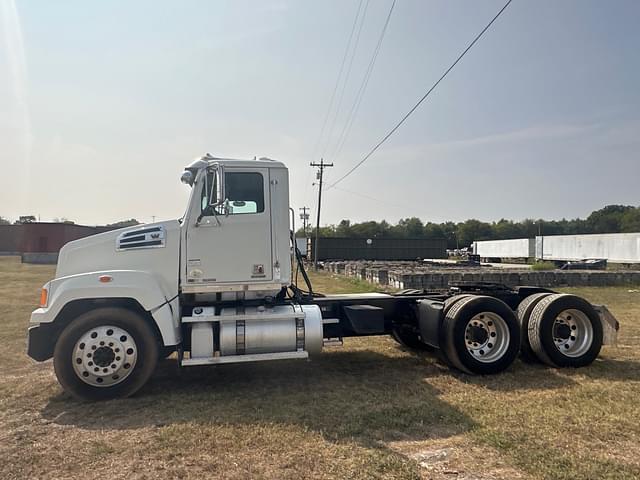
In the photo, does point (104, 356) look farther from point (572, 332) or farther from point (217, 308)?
point (572, 332)


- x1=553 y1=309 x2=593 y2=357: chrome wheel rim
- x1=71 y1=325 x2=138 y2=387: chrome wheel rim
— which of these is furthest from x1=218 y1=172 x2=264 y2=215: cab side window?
x1=553 y1=309 x2=593 y2=357: chrome wheel rim

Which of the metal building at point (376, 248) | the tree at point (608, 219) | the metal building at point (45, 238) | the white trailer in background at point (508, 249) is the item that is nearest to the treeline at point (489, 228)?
the tree at point (608, 219)

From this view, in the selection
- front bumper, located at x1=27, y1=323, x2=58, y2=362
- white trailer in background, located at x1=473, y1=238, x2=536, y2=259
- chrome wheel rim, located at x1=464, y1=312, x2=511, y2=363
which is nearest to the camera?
front bumper, located at x1=27, y1=323, x2=58, y2=362

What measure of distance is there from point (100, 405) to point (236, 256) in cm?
236

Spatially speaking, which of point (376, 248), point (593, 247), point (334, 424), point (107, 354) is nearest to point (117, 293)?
point (107, 354)

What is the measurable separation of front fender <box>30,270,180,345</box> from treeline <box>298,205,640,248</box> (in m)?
99.8

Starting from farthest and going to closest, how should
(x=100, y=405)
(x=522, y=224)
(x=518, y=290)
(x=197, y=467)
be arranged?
(x=522, y=224) → (x=518, y=290) → (x=100, y=405) → (x=197, y=467)

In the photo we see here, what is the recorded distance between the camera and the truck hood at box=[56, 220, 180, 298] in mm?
5637

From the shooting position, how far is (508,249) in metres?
64.4

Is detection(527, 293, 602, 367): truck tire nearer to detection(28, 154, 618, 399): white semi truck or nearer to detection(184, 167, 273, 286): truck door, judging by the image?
detection(28, 154, 618, 399): white semi truck

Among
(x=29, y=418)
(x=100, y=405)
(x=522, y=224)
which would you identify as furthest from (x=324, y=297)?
(x=522, y=224)

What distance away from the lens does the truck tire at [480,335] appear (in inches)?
240

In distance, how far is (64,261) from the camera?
227 inches

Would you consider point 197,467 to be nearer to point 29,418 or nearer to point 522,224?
point 29,418
